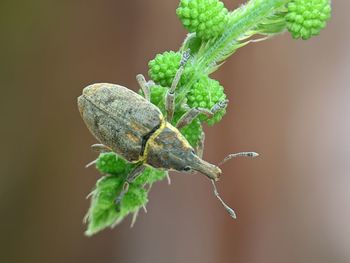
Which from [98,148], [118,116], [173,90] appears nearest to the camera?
[173,90]

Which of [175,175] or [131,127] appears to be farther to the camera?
[175,175]

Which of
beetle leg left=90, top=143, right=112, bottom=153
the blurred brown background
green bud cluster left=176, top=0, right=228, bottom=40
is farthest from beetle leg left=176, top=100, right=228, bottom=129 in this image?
the blurred brown background

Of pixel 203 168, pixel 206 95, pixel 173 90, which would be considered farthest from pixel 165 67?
pixel 203 168

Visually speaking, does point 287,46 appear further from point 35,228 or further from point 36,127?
point 35,228

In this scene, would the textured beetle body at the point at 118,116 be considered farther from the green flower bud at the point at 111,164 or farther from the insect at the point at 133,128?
the green flower bud at the point at 111,164

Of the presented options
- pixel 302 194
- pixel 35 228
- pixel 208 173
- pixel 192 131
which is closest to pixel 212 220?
pixel 302 194

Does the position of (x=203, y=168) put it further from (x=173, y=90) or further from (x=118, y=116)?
(x=173, y=90)

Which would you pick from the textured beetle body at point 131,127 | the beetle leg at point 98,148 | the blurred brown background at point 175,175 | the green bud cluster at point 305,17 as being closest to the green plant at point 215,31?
the green bud cluster at point 305,17
